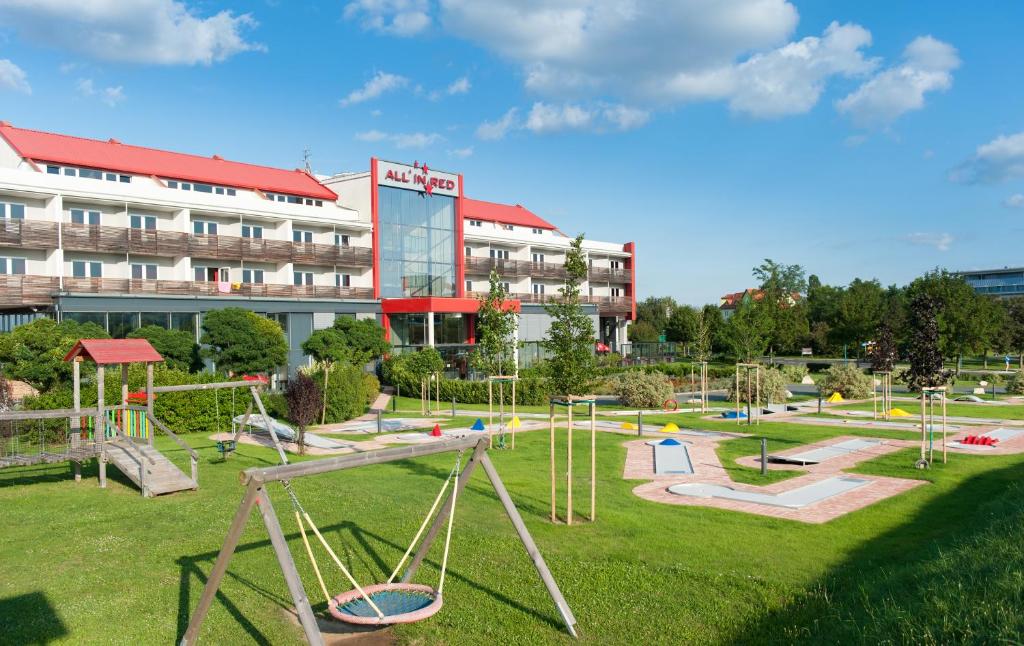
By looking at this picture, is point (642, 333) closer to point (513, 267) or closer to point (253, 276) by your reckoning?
point (513, 267)

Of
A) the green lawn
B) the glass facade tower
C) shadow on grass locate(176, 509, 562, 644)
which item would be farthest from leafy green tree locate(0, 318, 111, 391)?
the glass facade tower

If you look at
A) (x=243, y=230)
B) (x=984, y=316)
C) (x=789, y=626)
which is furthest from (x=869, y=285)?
(x=789, y=626)

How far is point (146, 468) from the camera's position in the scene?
14.9 metres

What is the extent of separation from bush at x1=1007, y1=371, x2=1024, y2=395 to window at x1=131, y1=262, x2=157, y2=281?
1866 inches

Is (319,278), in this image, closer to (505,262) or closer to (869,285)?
(505,262)

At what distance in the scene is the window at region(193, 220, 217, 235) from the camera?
4175cm

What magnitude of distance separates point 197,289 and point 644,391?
2416 cm

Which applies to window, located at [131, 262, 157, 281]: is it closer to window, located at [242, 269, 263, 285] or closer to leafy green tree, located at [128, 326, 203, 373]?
leafy green tree, located at [128, 326, 203, 373]

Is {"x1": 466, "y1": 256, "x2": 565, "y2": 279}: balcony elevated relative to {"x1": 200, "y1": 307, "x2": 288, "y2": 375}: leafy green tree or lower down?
elevated

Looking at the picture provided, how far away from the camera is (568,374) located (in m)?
14.1

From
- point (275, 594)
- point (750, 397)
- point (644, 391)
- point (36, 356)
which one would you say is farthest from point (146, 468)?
point (644, 391)

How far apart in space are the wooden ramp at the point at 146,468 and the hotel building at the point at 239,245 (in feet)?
74.1

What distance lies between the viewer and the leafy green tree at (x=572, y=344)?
46.3 feet

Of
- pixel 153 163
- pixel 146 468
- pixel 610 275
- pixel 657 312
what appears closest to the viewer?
pixel 146 468
